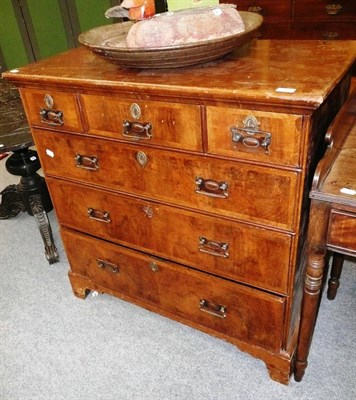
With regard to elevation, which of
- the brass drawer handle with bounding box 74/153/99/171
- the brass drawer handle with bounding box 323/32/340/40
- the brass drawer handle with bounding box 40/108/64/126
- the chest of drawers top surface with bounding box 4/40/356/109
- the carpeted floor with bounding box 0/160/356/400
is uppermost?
the chest of drawers top surface with bounding box 4/40/356/109

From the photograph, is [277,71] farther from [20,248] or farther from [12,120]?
[20,248]

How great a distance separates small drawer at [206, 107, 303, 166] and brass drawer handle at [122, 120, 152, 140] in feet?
0.63

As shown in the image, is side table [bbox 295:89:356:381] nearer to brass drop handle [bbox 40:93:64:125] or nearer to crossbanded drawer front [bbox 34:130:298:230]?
crossbanded drawer front [bbox 34:130:298:230]

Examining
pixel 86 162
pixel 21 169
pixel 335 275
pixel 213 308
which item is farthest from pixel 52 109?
pixel 335 275

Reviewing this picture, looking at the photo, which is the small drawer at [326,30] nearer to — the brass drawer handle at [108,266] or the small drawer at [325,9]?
the small drawer at [325,9]

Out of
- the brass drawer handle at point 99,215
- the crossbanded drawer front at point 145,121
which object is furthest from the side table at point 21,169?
the crossbanded drawer front at point 145,121

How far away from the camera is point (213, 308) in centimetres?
137

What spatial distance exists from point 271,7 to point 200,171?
1.80 m

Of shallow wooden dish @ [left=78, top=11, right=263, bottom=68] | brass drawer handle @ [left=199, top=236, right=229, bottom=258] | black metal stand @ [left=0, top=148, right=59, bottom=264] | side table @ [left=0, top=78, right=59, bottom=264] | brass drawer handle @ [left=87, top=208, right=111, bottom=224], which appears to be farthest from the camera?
black metal stand @ [left=0, top=148, right=59, bottom=264]

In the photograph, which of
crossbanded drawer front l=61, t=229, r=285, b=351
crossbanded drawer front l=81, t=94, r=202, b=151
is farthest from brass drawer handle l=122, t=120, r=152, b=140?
crossbanded drawer front l=61, t=229, r=285, b=351

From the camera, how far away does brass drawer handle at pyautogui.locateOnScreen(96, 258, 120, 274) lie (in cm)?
155

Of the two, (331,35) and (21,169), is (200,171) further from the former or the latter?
(331,35)

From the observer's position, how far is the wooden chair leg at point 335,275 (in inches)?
62.6

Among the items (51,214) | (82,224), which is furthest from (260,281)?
(51,214)
